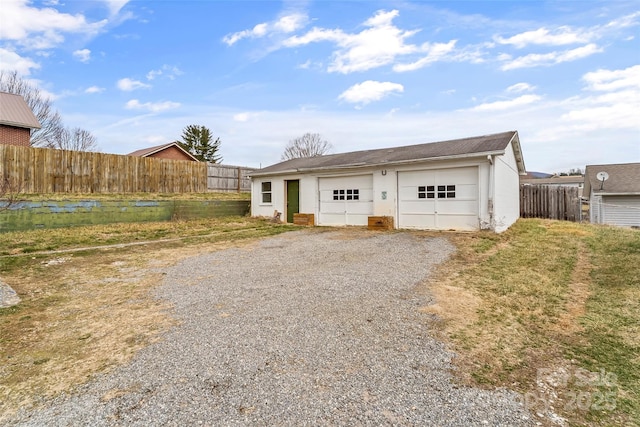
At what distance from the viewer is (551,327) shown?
3.61 meters


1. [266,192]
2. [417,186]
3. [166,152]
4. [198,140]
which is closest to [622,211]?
[417,186]

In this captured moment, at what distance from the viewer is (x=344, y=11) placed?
10219 mm

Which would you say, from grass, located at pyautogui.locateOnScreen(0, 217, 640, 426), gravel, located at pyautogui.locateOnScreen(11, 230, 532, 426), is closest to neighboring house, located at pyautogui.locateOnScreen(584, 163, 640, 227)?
grass, located at pyautogui.locateOnScreen(0, 217, 640, 426)

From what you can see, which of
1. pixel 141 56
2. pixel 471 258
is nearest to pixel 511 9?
pixel 471 258

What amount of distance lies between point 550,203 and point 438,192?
8.18 metres

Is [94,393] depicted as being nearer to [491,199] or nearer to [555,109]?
[491,199]

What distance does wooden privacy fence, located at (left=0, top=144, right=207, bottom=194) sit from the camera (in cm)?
1299

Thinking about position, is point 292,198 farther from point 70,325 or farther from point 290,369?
point 290,369

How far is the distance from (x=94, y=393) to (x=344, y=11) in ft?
37.3

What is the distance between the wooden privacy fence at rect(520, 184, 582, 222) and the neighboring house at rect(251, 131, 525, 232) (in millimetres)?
1321

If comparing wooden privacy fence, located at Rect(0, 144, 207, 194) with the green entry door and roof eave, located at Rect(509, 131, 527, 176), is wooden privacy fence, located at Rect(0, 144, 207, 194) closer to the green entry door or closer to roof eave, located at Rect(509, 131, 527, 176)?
the green entry door

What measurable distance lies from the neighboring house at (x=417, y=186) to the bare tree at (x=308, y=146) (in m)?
23.4

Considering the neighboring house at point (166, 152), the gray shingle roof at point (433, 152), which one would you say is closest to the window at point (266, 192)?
the gray shingle roof at point (433, 152)

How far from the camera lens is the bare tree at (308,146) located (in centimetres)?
3812
